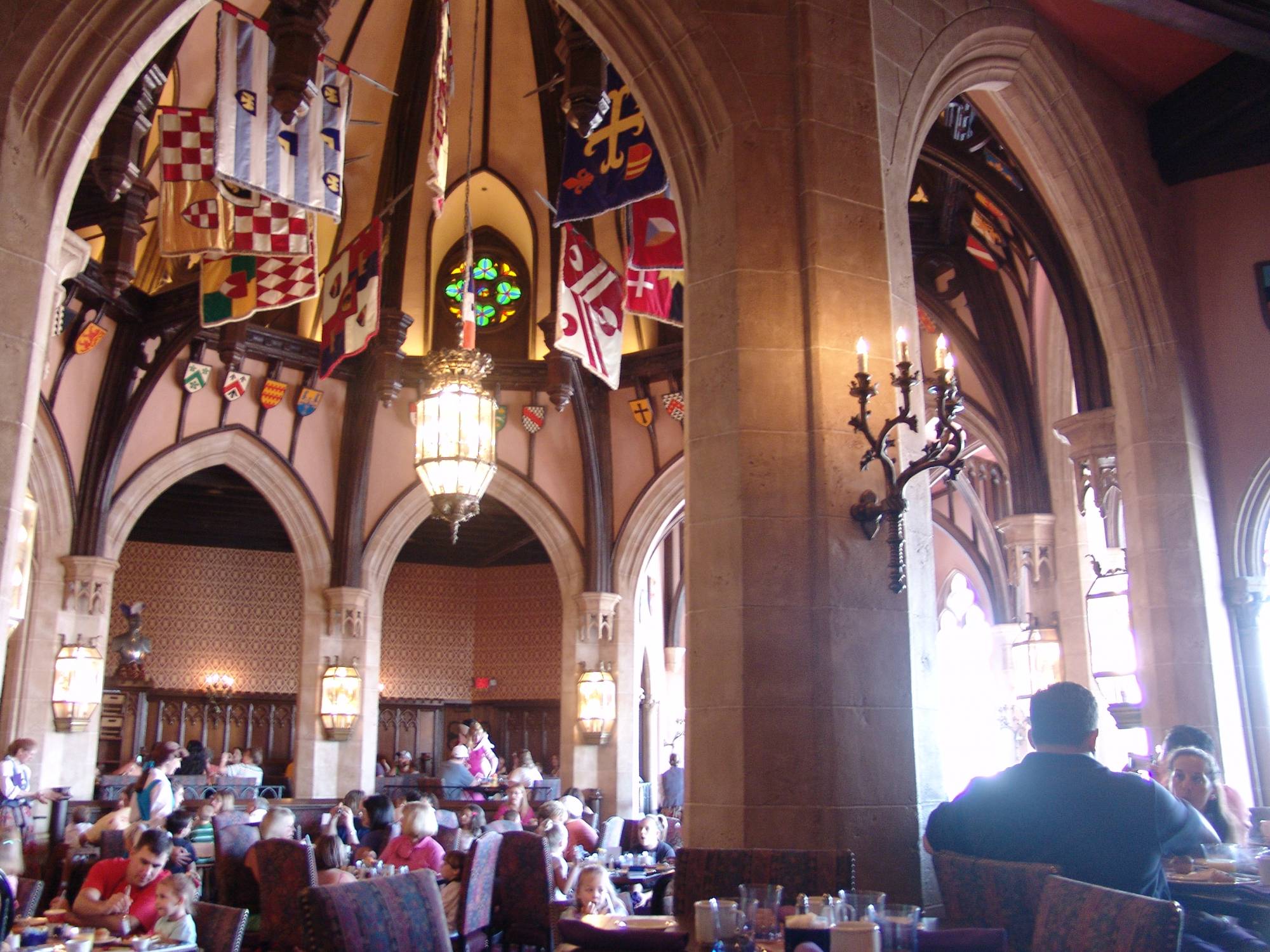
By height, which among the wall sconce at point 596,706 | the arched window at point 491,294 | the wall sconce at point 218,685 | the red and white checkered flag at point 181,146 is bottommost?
the wall sconce at point 596,706

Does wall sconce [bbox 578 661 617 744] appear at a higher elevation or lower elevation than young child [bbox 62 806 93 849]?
higher

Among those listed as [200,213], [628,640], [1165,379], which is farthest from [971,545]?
[200,213]

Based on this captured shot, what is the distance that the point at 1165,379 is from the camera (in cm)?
766

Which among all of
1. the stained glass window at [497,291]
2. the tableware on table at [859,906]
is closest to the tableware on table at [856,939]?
the tableware on table at [859,906]

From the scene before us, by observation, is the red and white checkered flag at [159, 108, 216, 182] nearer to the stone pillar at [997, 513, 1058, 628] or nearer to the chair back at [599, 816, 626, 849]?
the chair back at [599, 816, 626, 849]

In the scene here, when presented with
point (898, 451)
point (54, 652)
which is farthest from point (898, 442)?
point (54, 652)

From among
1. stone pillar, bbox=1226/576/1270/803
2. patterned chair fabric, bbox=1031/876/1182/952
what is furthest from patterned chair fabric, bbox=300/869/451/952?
stone pillar, bbox=1226/576/1270/803

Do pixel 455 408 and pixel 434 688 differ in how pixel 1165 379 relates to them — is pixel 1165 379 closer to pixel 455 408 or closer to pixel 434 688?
pixel 455 408

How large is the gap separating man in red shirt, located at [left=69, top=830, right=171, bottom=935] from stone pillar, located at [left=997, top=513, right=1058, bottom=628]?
29.7 feet

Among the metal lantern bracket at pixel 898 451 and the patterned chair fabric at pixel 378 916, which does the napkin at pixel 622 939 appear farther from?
the metal lantern bracket at pixel 898 451

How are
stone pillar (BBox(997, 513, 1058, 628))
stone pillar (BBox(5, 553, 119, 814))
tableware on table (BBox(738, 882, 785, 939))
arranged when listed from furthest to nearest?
stone pillar (BBox(5, 553, 119, 814)), stone pillar (BBox(997, 513, 1058, 628)), tableware on table (BBox(738, 882, 785, 939))

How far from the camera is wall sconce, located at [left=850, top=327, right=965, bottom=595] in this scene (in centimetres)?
474

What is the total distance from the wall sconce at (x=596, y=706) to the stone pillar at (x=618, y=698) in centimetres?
7

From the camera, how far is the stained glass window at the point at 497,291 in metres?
16.2
